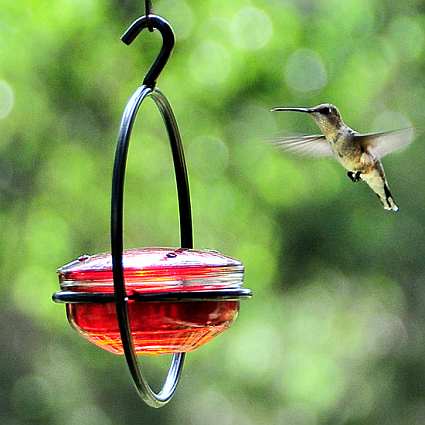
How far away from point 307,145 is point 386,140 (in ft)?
0.93

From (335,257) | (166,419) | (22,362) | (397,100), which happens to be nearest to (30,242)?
(22,362)

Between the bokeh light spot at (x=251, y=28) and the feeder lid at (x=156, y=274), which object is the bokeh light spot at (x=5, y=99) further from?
the feeder lid at (x=156, y=274)

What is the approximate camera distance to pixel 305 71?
6.39m

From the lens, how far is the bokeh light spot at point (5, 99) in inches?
252

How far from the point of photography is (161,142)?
662 cm

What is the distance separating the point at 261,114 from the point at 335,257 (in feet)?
3.21

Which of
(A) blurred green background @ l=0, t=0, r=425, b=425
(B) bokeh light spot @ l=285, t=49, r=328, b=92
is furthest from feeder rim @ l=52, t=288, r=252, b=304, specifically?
(B) bokeh light spot @ l=285, t=49, r=328, b=92

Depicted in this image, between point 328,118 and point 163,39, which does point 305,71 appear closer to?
point 328,118

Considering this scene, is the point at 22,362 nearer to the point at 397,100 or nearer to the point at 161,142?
the point at 161,142

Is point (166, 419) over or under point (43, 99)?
under

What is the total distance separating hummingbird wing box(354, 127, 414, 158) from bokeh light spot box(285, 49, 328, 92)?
3.07m

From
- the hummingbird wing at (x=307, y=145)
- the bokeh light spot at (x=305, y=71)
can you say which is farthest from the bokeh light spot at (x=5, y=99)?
the hummingbird wing at (x=307, y=145)

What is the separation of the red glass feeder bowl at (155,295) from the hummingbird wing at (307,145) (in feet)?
3.93

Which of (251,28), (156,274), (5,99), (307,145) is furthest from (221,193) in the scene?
(156,274)
